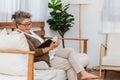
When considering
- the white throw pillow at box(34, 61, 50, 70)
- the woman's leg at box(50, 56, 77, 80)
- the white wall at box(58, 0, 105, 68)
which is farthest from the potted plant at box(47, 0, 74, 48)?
the white throw pillow at box(34, 61, 50, 70)

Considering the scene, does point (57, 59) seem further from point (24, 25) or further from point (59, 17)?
point (59, 17)

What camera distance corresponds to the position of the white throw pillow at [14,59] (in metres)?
2.55

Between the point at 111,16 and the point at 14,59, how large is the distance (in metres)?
2.73

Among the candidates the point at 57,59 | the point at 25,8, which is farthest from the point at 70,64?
the point at 25,8

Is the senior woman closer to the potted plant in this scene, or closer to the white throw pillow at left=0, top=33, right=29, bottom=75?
the white throw pillow at left=0, top=33, right=29, bottom=75

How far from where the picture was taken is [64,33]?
16.5 ft

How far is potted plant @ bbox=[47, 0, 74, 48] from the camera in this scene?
4.81m

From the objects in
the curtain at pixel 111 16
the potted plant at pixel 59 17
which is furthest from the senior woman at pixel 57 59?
the curtain at pixel 111 16

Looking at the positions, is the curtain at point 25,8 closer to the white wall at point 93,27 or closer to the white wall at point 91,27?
the white wall at point 91,27

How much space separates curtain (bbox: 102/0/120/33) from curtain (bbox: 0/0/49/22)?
3.84 feet

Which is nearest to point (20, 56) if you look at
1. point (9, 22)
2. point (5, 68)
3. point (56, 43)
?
point (5, 68)

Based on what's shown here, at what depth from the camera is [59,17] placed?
480cm

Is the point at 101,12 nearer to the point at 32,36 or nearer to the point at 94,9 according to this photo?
the point at 94,9

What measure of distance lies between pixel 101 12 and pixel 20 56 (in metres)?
2.72
